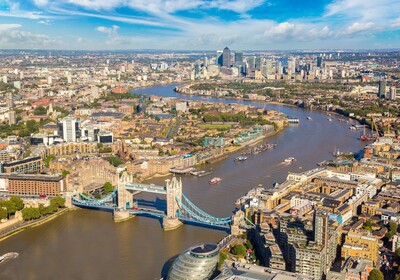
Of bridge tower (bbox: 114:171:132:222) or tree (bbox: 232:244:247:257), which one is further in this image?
bridge tower (bbox: 114:171:132:222)

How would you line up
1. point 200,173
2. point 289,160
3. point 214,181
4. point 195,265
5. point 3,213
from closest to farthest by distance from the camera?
point 195,265 < point 3,213 < point 214,181 < point 200,173 < point 289,160

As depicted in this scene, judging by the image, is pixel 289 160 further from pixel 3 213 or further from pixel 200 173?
pixel 3 213

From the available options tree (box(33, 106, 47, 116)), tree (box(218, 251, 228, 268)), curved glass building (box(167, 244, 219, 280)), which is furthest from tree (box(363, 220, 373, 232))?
tree (box(33, 106, 47, 116))

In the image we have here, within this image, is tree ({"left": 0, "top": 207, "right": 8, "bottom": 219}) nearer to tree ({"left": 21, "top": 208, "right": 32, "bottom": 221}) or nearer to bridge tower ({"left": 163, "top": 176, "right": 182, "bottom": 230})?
tree ({"left": 21, "top": 208, "right": 32, "bottom": 221})

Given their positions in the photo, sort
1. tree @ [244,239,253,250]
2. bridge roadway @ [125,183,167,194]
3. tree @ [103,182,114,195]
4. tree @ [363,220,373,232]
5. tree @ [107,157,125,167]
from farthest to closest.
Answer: tree @ [107,157,125,167], tree @ [103,182,114,195], bridge roadway @ [125,183,167,194], tree @ [363,220,373,232], tree @ [244,239,253,250]

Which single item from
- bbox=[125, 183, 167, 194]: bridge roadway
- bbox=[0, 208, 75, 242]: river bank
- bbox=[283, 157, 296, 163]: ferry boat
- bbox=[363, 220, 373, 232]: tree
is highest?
bbox=[125, 183, 167, 194]: bridge roadway

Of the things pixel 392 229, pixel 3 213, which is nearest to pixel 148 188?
pixel 3 213

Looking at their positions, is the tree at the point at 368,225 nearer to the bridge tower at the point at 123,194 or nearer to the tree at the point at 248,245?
the tree at the point at 248,245

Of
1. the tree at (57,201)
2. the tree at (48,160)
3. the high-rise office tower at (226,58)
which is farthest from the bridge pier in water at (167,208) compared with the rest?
the high-rise office tower at (226,58)
